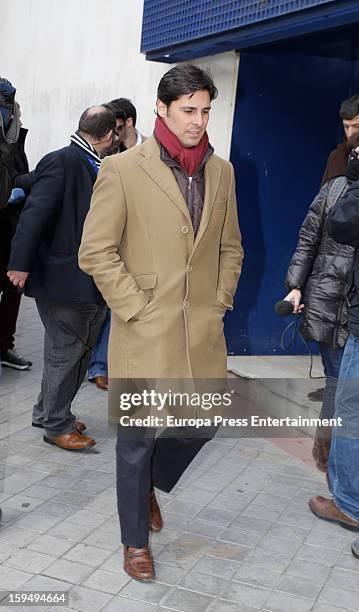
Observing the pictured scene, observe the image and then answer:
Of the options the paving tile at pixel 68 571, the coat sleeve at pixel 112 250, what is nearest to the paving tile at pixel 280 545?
the paving tile at pixel 68 571

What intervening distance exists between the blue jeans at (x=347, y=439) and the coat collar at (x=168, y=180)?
99cm

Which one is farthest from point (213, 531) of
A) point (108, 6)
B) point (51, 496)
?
point (108, 6)

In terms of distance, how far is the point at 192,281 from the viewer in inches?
131

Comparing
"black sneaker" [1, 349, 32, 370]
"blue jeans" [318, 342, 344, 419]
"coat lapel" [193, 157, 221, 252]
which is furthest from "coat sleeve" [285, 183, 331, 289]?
"black sneaker" [1, 349, 32, 370]

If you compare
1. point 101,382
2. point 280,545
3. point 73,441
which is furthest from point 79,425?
point 280,545

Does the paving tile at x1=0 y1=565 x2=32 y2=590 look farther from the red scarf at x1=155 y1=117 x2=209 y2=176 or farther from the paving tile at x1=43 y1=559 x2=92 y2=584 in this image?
the red scarf at x1=155 y1=117 x2=209 y2=176

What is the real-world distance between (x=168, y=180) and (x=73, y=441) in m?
2.06

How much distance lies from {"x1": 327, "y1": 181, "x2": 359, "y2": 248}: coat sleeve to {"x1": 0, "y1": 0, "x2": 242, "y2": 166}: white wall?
9.83 feet

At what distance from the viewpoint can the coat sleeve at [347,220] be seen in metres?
3.51

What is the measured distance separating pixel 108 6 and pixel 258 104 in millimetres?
2787

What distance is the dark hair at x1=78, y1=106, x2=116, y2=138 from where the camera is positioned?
184 inches

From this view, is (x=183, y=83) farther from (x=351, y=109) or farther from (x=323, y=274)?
(x=323, y=274)

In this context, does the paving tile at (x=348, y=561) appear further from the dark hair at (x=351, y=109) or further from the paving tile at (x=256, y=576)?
the dark hair at (x=351, y=109)

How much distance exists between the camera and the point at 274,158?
6.69 metres
